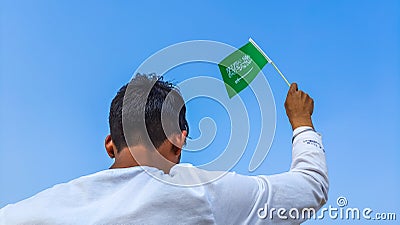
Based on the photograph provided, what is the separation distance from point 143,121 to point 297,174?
535mm

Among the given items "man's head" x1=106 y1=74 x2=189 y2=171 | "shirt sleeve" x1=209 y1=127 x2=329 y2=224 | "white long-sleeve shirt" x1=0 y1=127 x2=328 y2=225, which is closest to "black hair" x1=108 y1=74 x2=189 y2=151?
"man's head" x1=106 y1=74 x2=189 y2=171

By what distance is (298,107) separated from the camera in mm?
1858

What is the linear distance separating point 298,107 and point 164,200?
68 centimetres

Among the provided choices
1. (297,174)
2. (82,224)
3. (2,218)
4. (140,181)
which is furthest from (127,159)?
(297,174)

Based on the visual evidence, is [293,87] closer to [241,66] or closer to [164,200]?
[241,66]

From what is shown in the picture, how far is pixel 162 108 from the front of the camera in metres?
1.69

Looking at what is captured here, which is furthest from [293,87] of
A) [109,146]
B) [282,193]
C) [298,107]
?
[109,146]

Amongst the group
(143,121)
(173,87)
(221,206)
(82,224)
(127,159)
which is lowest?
(82,224)

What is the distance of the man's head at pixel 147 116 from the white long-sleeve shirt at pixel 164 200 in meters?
0.13

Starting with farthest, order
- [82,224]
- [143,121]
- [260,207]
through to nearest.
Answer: [143,121], [260,207], [82,224]

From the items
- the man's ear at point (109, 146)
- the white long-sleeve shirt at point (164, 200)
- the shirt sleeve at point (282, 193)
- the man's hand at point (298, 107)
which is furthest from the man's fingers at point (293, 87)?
the man's ear at point (109, 146)

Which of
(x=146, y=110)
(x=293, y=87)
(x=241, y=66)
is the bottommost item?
(x=146, y=110)

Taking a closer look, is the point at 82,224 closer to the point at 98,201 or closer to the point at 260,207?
the point at 98,201

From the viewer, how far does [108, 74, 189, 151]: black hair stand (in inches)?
64.7
